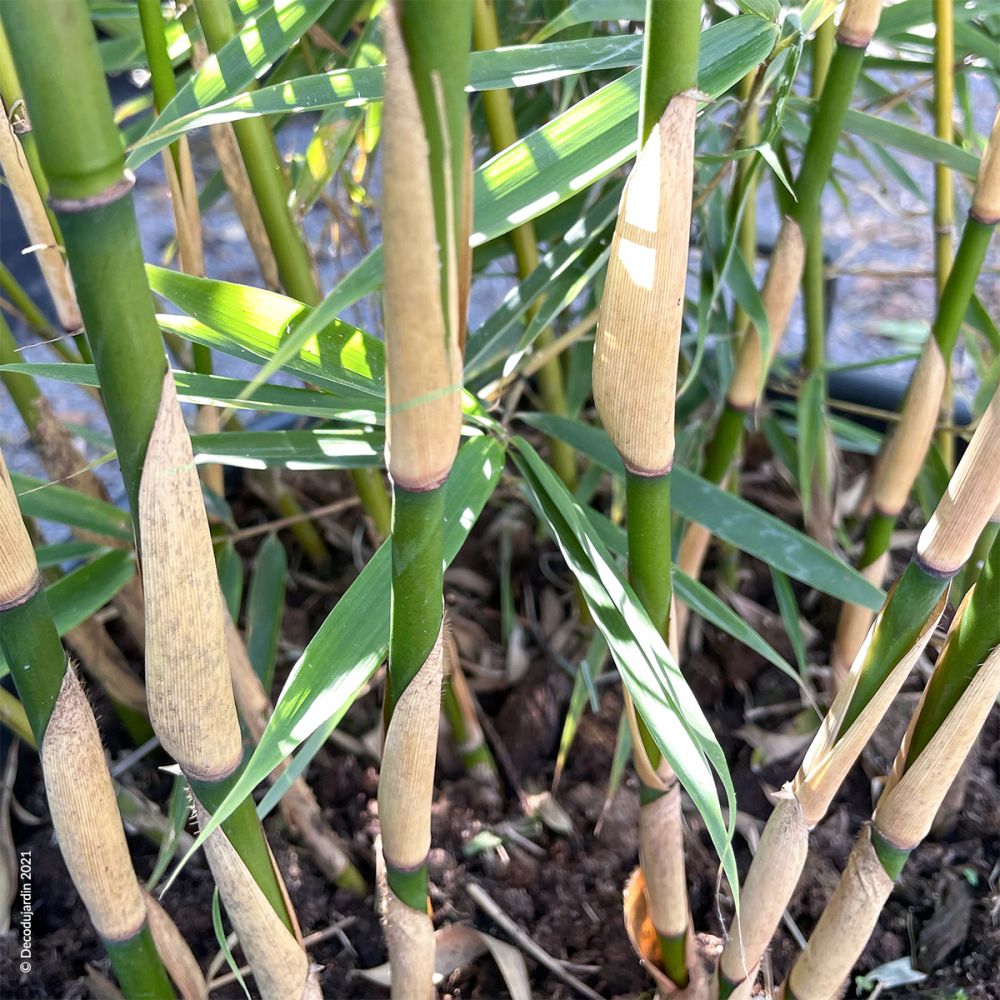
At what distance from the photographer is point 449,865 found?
2.00 ft

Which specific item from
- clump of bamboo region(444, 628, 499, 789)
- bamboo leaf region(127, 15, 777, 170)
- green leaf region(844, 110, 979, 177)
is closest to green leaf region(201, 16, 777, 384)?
bamboo leaf region(127, 15, 777, 170)

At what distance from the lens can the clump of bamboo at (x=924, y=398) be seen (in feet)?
1.47

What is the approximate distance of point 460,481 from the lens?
0.42 m

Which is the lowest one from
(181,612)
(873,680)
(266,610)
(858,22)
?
(266,610)

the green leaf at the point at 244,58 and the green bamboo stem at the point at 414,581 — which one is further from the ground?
the green leaf at the point at 244,58

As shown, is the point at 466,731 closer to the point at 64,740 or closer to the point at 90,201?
the point at 64,740

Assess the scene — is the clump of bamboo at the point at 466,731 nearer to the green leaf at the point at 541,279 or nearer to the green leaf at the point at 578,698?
the green leaf at the point at 578,698

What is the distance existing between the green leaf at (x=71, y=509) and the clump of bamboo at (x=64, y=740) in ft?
0.48

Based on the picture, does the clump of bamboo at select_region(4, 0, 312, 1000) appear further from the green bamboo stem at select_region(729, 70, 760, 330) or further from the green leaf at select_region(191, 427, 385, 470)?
the green bamboo stem at select_region(729, 70, 760, 330)

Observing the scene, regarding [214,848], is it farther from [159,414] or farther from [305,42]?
[305,42]

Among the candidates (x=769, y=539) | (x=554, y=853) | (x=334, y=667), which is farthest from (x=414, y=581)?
(x=554, y=853)

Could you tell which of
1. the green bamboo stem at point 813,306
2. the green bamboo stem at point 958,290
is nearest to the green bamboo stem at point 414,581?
the green bamboo stem at point 958,290

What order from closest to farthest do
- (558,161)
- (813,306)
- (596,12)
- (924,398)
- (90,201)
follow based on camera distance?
(90,201)
(558,161)
(596,12)
(924,398)
(813,306)

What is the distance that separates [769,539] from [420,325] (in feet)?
1.10
